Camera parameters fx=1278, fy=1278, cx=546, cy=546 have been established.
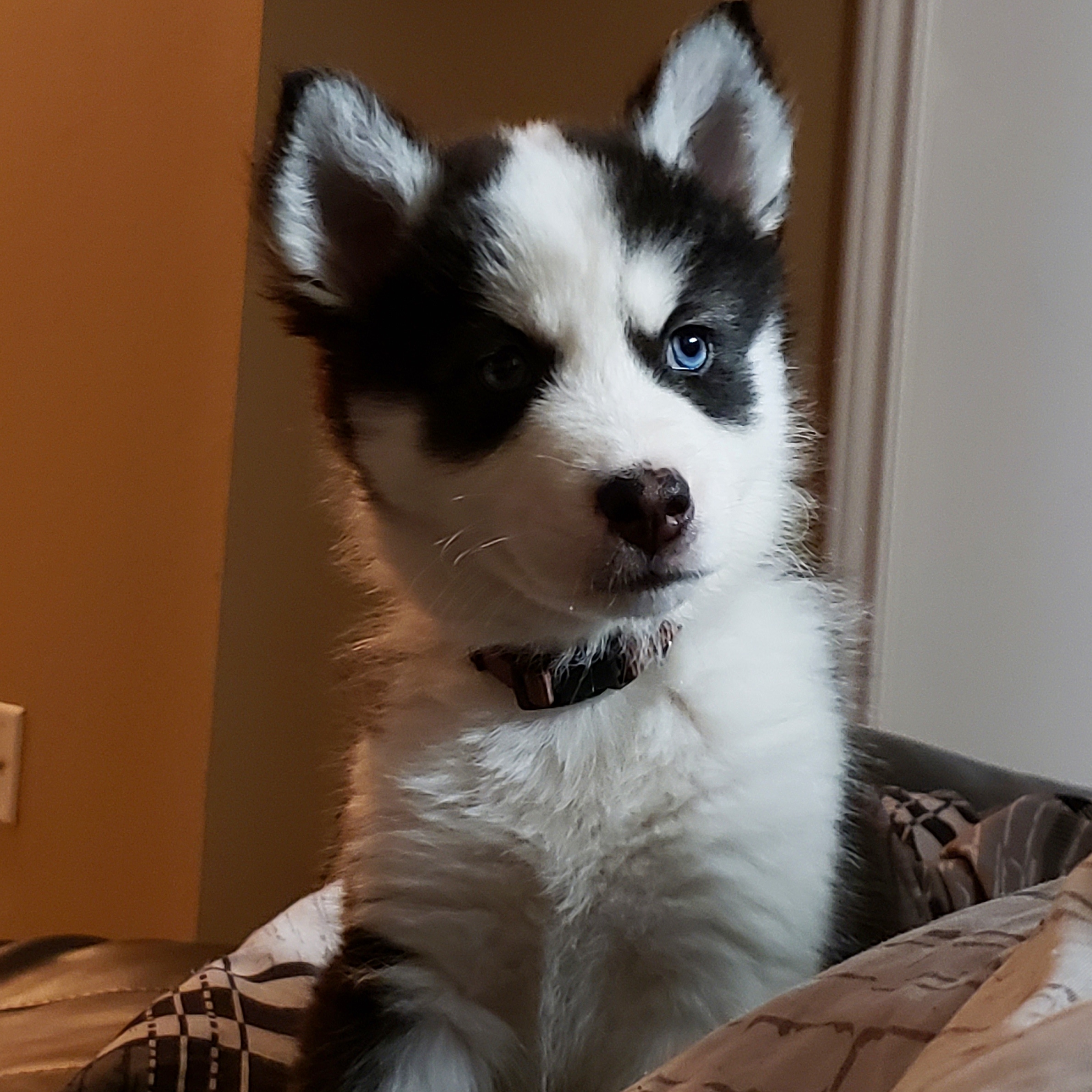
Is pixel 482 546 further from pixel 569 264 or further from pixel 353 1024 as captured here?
pixel 353 1024

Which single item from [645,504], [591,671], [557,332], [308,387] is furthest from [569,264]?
[308,387]

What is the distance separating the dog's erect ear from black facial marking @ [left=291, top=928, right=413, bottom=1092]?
58 centimetres

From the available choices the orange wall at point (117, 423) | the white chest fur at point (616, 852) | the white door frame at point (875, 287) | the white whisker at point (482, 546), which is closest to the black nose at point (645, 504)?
the white whisker at point (482, 546)

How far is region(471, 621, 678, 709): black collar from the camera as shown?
112cm

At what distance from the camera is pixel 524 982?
1.08 meters

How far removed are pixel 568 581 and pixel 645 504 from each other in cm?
9

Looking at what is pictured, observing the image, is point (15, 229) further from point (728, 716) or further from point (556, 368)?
point (728, 716)

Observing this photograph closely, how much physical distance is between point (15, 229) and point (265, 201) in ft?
4.02

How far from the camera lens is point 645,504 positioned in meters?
0.92

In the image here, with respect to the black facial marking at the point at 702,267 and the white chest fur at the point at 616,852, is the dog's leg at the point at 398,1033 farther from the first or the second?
the black facial marking at the point at 702,267

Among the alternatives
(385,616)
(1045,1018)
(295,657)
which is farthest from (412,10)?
(1045,1018)

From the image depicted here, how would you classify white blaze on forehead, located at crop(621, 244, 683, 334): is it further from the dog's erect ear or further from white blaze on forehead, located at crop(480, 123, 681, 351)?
the dog's erect ear

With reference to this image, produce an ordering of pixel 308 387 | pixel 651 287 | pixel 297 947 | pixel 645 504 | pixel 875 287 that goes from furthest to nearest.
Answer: pixel 875 287, pixel 308 387, pixel 297 947, pixel 651 287, pixel 645 504

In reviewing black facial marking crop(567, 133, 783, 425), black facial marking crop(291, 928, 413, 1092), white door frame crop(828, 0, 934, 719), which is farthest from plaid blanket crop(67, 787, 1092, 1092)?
white door frame crop(828, 0, 934, 719)
